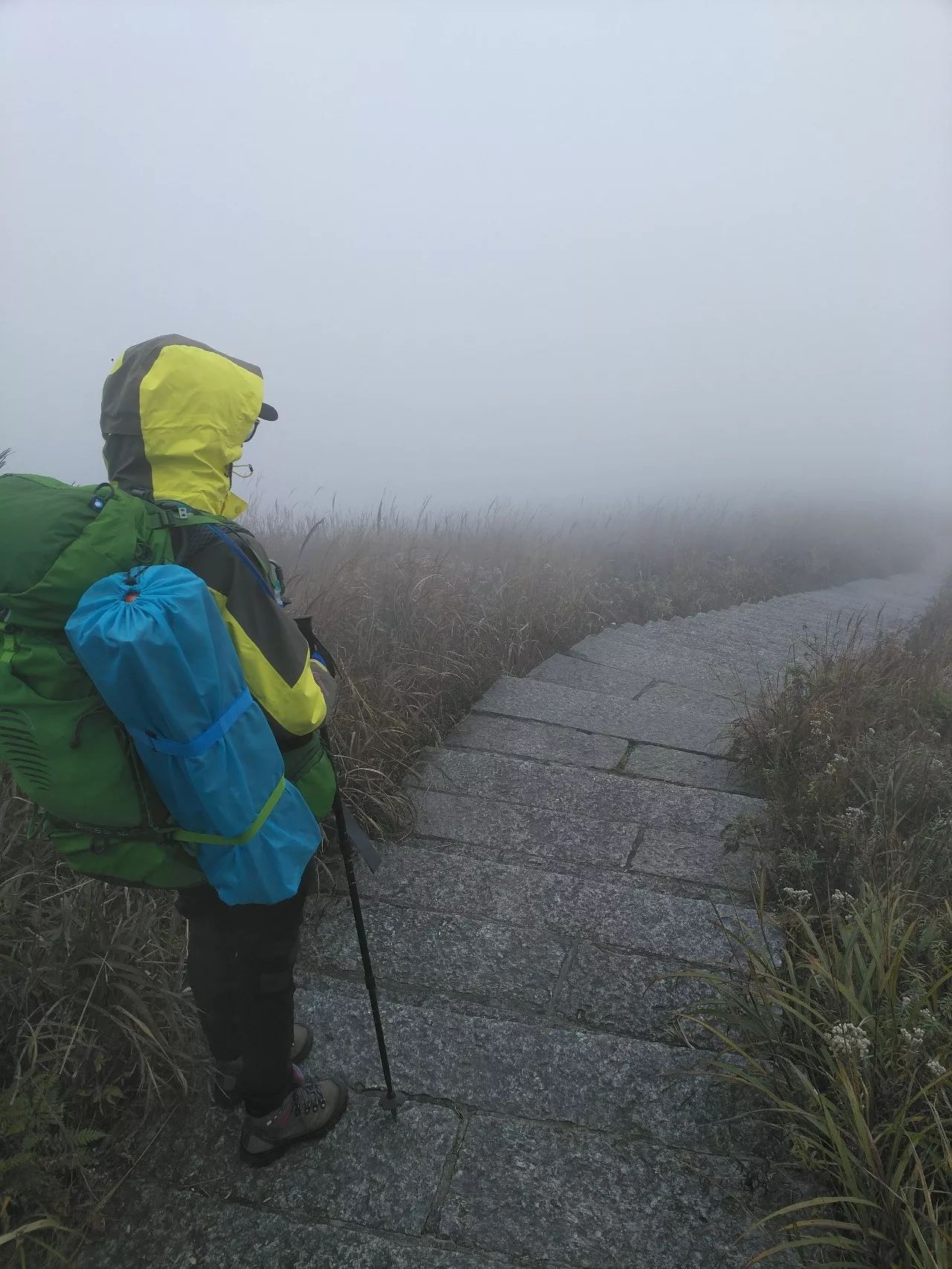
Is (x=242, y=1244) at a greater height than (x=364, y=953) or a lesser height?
lesser

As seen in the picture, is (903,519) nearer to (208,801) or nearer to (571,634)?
(571,634)

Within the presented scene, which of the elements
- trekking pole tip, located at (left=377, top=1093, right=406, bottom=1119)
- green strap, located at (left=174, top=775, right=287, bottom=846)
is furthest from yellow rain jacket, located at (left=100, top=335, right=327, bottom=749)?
trekking pole tip, located at (left=377, top=1093, right=406, bottom=1119)

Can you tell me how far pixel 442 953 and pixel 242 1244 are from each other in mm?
1114

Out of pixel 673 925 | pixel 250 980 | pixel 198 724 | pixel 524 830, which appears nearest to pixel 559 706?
pixel 524 830

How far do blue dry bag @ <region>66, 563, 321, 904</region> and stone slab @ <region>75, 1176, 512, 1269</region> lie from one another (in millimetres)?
781

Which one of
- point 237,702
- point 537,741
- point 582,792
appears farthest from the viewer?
point 537,741

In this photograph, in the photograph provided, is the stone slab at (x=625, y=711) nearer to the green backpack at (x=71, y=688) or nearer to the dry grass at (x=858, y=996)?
the dry grass at (x=858, y=996)

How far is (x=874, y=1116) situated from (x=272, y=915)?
1.48 m

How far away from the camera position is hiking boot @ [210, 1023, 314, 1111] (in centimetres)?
212

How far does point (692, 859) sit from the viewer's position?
11.5ft

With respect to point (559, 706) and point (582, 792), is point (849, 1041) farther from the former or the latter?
point (559, 706)

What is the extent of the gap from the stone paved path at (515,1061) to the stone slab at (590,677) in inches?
46.1

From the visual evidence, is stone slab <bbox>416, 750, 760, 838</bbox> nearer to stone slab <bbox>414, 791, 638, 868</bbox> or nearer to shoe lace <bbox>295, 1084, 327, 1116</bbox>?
stone slab <bbox>414, 791, 638, 868</bbox>

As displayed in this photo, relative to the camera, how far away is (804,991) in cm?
217
